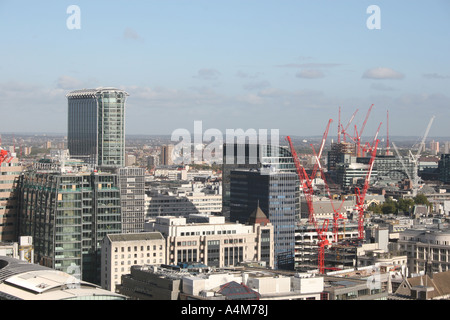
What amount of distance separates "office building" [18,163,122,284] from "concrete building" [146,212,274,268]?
288 centimetres

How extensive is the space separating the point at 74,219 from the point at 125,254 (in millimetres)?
3349

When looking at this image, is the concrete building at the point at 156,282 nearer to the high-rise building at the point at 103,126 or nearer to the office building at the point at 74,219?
the office building at the point at 74,219

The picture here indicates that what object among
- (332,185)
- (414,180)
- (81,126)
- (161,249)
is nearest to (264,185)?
(161,249)

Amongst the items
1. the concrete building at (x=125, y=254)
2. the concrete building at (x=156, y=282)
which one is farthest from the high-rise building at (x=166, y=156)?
the concrete building at (x=156, y=282)

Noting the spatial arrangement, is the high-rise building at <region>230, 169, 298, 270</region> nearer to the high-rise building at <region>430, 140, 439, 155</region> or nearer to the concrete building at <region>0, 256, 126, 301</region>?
the concrete building at <region>0, 256, 126, 301</region>

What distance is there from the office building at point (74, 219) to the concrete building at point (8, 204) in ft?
13.4

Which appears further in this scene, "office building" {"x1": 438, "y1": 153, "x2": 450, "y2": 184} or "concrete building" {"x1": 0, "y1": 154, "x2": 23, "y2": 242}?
"office building" {"x1": 438, "y1": 153, "x2": 450, "y2": 184}

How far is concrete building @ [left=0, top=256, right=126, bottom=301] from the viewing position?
25000 mm

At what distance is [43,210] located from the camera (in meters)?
42.4

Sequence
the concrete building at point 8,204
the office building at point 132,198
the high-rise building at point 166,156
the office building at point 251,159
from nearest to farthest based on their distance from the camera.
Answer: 1. the concrete building at point 8,204
2. the office building at point 132,198
3. the office building at point 251,159
4. the high-rise building at point 166,156

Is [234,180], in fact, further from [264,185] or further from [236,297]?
[236,297]

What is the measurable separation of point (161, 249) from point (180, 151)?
93.7m

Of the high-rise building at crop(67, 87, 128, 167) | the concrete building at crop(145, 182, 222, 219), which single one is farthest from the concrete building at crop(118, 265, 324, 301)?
the high-rise building at crop(67, 87, 128, 167)

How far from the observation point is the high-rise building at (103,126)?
8825 centimetres
